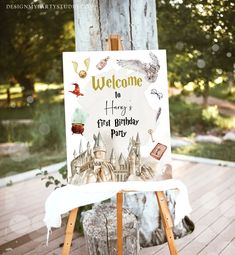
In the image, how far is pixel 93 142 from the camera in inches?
86.6

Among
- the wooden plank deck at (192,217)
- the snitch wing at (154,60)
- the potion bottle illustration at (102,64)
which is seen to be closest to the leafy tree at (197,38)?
the wooden plank deck at (192,217)

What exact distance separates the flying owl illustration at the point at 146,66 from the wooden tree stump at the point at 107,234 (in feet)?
2.63

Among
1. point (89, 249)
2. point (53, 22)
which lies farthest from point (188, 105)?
point (89, 249)

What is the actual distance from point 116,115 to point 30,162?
3277 mm

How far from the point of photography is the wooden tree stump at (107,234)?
2352 mm

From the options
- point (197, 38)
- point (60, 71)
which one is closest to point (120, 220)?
point (197, 38)

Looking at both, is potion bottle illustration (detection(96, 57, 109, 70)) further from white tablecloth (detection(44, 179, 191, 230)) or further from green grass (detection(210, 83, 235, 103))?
green grass (detection(210, 83, 235, 103))

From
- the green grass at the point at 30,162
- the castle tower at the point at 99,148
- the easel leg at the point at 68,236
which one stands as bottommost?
the green grass at the point at 30,162

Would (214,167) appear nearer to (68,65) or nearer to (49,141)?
(49,141)

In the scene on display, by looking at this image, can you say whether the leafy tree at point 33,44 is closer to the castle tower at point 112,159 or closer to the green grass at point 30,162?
the green grass at point 30,162

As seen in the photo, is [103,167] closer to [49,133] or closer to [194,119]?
[49,133]

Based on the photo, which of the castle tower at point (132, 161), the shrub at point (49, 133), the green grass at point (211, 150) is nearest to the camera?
the castle tower at point (132, 161)

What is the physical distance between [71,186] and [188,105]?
4.41 metres

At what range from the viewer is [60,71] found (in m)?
5.90
